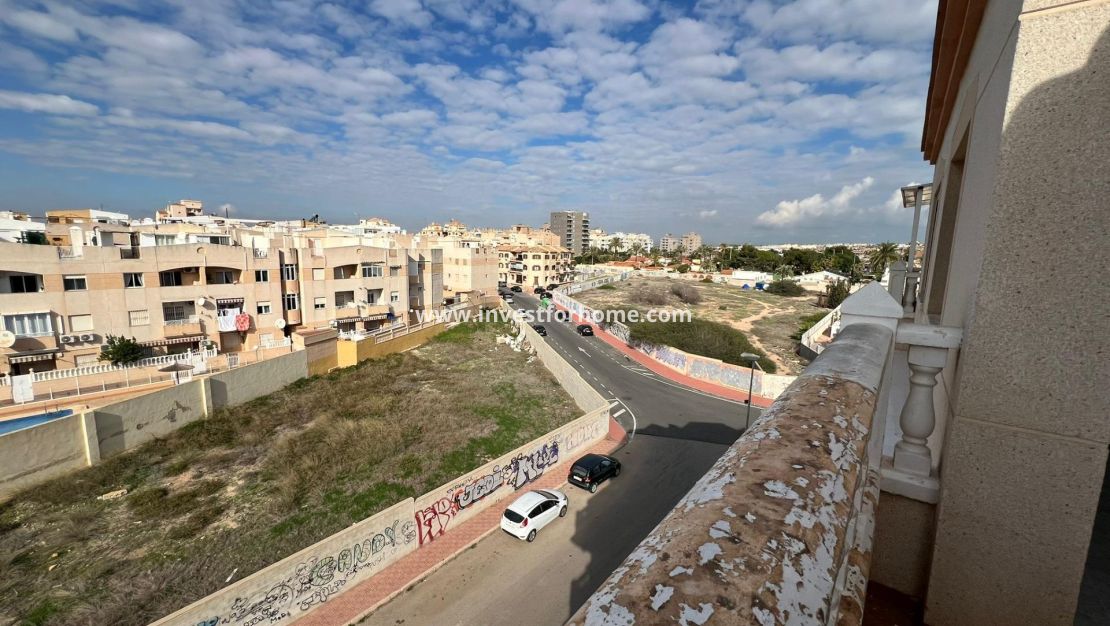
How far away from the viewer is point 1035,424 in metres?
2.04

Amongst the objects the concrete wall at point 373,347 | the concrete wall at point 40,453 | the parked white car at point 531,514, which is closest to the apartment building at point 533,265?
the concrete wall at point 373,347

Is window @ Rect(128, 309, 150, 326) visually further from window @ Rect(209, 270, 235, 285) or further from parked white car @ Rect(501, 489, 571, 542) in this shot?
parked white car @ Rect(501, 489, 571, 542)

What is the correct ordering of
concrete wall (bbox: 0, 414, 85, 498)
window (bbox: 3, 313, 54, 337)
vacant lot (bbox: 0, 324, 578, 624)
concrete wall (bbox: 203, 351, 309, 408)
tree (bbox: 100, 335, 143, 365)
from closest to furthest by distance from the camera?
vacant lot (bbox: 0, 324, 578, 624)
concrete wall (bbox: 0, 414, 85, 498)
concrete wall (bbox: 203, 351, 309, 408)
window (bbox: 3, 313, 54, 337)
tree (bbox: 100, 335, 143, 365)

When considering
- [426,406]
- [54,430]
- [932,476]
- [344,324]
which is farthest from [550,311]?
[932,476]

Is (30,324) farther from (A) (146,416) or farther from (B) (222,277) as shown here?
(A) (146,416)

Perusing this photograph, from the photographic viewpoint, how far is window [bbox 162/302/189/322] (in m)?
27.3

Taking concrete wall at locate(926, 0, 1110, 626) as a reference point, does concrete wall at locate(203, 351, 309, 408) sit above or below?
below

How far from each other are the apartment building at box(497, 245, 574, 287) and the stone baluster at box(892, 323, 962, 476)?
7687cm

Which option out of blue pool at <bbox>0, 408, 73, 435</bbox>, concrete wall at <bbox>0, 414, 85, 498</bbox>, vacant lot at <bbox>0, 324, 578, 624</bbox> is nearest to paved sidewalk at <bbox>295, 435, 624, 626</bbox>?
vacant lot at <bbox>0, 324, 578, 624</bbox>

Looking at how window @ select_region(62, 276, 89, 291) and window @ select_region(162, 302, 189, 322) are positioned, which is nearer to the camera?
window @ select_region(62, 276, 89, 291)

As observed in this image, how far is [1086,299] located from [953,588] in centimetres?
150

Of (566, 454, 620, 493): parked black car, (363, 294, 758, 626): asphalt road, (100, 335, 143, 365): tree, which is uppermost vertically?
(100, 335, 143, 365): tree

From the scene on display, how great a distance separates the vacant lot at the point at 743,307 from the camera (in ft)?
123

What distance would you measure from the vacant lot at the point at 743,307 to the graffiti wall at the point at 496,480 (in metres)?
18.6
